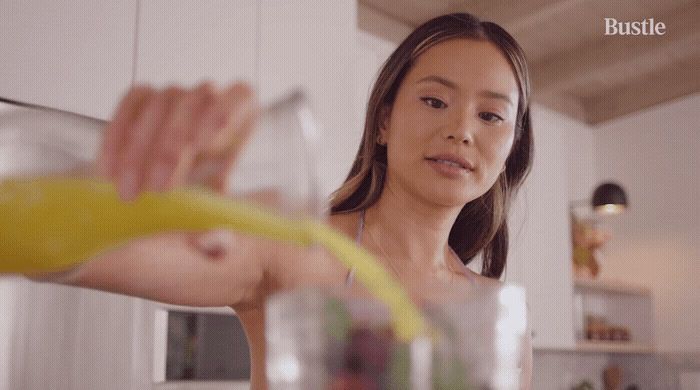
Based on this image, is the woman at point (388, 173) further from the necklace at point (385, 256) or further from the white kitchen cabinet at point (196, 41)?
the white kitchen cabinet at point (196, 41)

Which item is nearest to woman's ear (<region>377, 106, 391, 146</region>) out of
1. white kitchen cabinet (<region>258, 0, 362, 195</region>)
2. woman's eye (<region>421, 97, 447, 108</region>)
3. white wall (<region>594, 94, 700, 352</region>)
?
woman's eye (<region>421, 97, 447, 108</region>)

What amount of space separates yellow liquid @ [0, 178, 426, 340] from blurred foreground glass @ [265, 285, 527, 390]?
95 millimetres

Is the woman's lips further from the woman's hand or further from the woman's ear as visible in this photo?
the woman's hand

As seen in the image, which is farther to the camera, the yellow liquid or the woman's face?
the woman's face

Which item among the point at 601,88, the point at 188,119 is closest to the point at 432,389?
the point at 188,119

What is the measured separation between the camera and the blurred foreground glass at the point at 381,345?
362 millimetres

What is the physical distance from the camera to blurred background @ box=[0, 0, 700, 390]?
1.25 metres

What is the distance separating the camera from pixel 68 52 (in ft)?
4.36

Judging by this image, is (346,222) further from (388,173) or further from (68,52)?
(68,52)

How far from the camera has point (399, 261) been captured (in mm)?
702

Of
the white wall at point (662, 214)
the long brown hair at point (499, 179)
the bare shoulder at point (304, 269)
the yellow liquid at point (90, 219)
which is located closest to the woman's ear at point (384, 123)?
the long brown hair at point (499, 179)

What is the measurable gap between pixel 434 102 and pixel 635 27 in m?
2.16

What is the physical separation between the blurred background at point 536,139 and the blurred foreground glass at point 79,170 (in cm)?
7

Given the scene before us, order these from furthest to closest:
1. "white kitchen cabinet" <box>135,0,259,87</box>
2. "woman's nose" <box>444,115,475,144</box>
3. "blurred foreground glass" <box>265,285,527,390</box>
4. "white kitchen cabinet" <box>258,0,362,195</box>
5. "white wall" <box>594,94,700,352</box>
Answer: "white wall" <box>594,94,700,352</box>
"white kitchen cabinet" <box>258,0,362,195</box>
"white kitchen cabinet" <box>135,0,259,87</box>
"woman's nose" <box>444,115,475,144</box>
"blurred foreground glass" <box>265,285,527,390</box>
